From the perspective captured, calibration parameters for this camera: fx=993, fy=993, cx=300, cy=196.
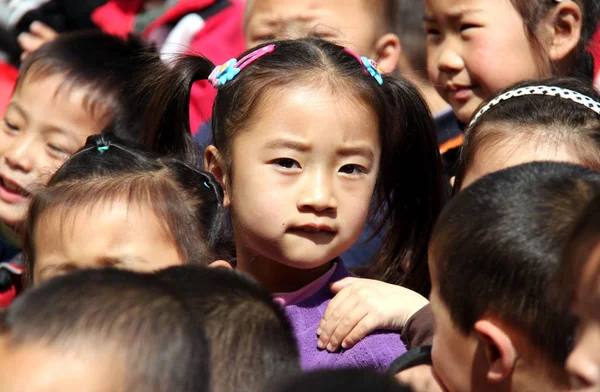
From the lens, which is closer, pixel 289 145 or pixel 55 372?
pixel 55 372

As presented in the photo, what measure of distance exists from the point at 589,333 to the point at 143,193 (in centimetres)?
131

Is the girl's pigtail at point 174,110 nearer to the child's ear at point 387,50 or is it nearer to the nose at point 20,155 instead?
the nose at point 20,155

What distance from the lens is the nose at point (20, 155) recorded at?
3.33 metres

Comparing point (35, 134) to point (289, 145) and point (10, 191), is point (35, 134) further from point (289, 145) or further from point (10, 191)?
point (289, 145)

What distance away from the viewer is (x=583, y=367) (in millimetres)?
1481

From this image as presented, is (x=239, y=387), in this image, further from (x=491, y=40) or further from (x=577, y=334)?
(x=491, y=40)

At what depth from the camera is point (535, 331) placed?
167cm

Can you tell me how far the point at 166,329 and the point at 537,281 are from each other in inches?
25.1

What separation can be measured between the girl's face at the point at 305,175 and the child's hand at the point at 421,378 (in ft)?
1.73

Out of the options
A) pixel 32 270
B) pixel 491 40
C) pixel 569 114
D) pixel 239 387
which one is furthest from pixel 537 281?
pixel 491 40

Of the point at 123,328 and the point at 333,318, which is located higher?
the point at 123,328

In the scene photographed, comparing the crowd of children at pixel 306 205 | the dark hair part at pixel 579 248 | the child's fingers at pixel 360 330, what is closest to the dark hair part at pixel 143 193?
the crowd of children at pixel 306 205

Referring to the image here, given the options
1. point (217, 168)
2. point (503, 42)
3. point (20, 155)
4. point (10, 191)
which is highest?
point (503, 42)

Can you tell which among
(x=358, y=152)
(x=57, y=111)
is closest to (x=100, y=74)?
(x=57, y=111)
